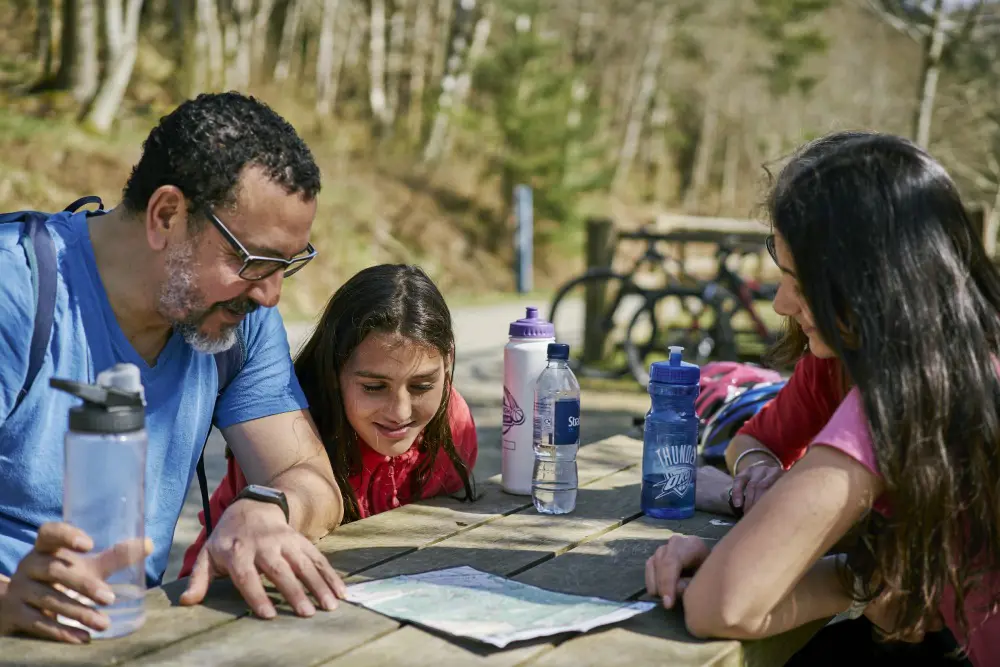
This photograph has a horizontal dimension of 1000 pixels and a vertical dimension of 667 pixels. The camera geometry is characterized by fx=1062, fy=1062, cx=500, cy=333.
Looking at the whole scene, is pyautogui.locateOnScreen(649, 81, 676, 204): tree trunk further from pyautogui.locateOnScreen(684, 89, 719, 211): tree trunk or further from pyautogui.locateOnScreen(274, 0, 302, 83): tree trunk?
pyautogui.locateOnScreen(274, 0, 302, 83): tree trunk

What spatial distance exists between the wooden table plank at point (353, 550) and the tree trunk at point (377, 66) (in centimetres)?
1905

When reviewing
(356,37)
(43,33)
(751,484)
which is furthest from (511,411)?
(356,37)

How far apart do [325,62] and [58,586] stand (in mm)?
20801

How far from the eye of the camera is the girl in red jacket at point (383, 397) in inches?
105

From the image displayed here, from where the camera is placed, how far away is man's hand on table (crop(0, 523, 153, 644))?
159 cm

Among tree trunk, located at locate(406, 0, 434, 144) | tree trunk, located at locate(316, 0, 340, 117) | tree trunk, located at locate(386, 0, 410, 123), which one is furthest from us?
tree trunk, located at locate(386, 0, 410, 123)

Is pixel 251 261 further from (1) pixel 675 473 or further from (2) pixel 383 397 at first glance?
(1) pixel 675 473

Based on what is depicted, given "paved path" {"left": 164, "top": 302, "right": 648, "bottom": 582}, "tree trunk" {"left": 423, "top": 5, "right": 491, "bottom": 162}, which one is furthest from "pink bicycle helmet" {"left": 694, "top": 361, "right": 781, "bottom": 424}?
"tree trunk" {"left": 423, "top": 5, "right": 491, "bottom": 162}

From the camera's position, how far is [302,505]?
221cm

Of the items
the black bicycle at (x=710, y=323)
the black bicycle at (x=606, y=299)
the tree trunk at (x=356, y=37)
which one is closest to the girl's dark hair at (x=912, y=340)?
the black bicycle at (x=710, y=323)

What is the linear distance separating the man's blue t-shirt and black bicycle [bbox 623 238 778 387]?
6036mm

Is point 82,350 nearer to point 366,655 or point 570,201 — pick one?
point 366,655

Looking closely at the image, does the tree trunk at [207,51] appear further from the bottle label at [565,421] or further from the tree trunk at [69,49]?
the bottle label at [565,421]

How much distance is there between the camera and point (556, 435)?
241 cm
